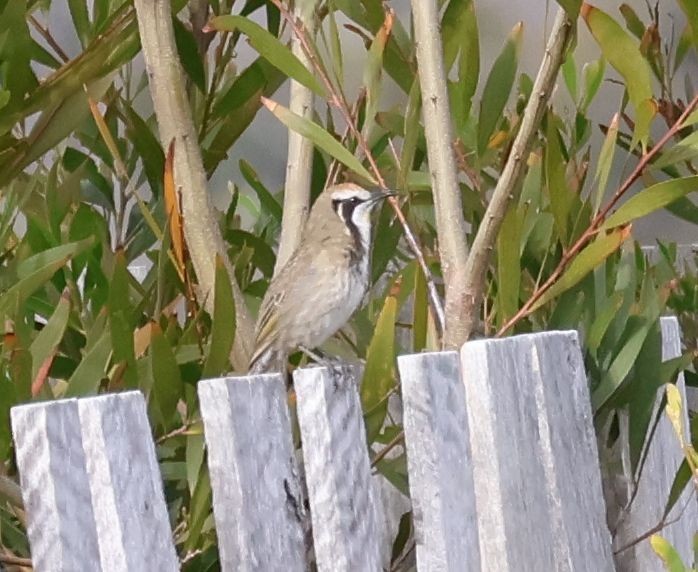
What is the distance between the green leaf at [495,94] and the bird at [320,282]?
0.12 meters

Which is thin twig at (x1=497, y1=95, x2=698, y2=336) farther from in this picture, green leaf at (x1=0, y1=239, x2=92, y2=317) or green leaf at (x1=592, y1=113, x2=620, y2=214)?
green leaf at (x1=0, y1=239, x2=92, y2=317)

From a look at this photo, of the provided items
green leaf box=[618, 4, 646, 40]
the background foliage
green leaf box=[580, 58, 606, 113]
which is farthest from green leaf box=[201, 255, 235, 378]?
green leaf box=[618, 4, 646, 40]

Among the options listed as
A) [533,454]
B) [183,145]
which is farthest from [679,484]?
[183,145]

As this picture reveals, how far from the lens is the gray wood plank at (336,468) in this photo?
731 mm

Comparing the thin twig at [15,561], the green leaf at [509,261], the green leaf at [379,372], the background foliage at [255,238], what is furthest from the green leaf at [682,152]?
the thin twig at [15,561]

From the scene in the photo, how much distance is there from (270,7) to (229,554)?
693mm

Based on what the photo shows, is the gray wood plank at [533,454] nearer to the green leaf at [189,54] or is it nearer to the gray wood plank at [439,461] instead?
the gray wood plank at [439,461]

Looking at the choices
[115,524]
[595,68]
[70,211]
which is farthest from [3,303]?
[595,68]

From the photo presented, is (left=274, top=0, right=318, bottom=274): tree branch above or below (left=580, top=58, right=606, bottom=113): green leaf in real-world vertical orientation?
below

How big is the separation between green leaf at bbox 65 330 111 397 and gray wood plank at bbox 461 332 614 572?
0.92 ft

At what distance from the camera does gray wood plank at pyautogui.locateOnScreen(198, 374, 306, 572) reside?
27.6 inches

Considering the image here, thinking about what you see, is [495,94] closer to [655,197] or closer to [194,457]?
[655,197]

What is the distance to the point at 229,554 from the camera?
0.72 metres

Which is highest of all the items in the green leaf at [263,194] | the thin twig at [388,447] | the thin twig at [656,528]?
the green leaf at [263,194]
